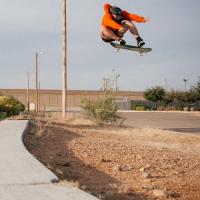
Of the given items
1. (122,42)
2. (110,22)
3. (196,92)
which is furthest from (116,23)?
(196,92)

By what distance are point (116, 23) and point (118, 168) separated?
3.20 metres

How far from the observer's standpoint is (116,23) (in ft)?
26.4

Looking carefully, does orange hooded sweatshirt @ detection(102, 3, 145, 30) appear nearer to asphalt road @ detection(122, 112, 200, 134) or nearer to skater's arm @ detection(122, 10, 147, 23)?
skater's arm @ detection(122, 10, 147, 23)

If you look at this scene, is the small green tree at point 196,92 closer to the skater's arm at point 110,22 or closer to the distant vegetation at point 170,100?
the distant vegetation at point 170,100

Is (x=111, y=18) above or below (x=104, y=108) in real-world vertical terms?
above

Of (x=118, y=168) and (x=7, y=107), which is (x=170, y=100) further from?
(x=118, y=168)

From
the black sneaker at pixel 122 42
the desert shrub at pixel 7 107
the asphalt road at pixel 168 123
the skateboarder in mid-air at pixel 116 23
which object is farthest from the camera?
the desert shrub at pixel 7 107

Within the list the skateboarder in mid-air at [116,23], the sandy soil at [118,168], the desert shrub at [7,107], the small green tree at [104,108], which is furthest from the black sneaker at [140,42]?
the desert shrub at [7,107]

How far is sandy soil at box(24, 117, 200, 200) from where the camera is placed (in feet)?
25.2

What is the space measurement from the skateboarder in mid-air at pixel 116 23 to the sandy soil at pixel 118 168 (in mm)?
2474

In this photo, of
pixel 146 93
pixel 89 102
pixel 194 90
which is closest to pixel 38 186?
pixel 89 102

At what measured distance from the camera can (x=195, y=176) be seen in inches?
394

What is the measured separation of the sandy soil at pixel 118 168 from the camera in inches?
302

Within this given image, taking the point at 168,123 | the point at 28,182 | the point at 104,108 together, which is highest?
the point at 104,108
